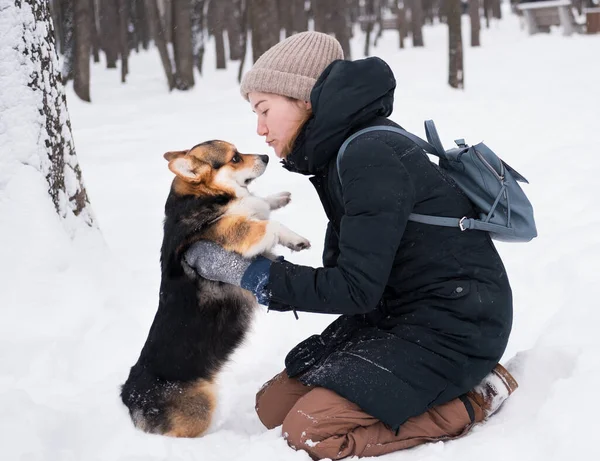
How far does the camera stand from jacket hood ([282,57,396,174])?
2.60m

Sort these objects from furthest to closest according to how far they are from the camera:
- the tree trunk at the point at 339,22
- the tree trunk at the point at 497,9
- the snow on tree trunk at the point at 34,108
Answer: the tree trunk at the point at 497,9 → the tree trunk at the point at 339,22 → the snow on tree trunk at the point at 34,108

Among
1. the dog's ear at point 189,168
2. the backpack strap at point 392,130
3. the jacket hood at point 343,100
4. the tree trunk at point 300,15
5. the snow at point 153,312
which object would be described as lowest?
the snow at point 153,312

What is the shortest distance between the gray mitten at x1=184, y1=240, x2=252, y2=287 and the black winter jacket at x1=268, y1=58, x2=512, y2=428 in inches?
9.1

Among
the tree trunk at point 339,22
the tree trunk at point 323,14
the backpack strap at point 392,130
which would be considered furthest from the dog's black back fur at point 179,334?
the tree trunk at point 323,14

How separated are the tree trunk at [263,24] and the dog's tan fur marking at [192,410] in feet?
34.6

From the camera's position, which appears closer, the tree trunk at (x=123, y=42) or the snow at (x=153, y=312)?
the snow at (x=153, y=312)

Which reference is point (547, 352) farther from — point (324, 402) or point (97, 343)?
point (97, 343)

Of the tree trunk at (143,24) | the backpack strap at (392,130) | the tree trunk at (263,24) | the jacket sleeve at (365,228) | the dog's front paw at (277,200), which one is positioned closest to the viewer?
the jacket sleeve at (365,228)

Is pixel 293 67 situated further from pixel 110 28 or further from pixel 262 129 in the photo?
pixel 110 28

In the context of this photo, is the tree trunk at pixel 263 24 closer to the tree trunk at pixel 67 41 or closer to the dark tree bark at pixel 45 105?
the tree trunk at pixel 67 41

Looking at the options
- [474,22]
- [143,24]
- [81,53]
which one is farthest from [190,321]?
[143,24]

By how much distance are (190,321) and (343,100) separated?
127 centimetres

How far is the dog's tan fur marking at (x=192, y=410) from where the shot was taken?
10.4ft

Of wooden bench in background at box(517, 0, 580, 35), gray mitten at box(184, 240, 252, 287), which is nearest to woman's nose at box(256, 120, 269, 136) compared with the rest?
gray mitten at box(184, 240, 252, 287)
